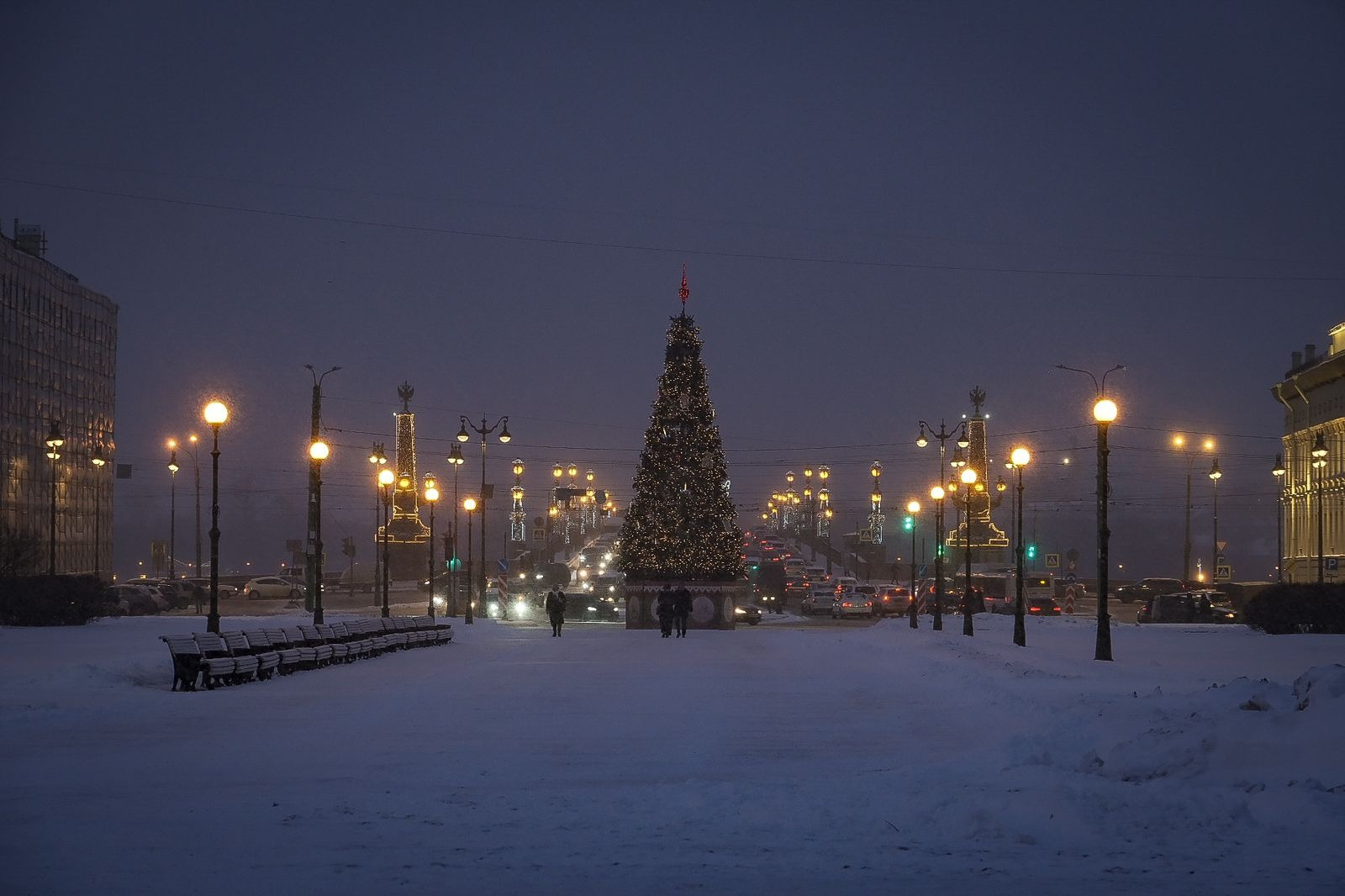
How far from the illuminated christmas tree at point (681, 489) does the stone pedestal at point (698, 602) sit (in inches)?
14.4

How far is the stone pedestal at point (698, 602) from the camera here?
5159 cm

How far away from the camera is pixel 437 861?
31.1 feet

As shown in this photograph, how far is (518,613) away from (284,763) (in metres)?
57.2

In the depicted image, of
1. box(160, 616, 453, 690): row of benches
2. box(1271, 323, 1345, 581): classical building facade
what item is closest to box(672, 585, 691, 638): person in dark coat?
box(160, 616, 453, 690): row of benches

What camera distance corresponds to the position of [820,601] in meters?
71.9

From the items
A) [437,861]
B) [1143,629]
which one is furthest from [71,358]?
[437,861]

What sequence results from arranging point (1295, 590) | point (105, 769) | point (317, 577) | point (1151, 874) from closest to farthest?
point (1151, 874) → point (105, 769) → point (317, 577) → point (1295, 590)

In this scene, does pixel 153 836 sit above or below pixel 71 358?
below

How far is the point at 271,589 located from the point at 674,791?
73595 mm

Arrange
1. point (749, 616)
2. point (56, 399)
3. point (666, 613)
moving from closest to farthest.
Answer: point (666, 613) → point (749, 616) → point (56, 399)

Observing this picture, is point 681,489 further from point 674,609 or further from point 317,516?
point 317,516

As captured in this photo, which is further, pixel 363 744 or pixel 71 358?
pixel 71 358

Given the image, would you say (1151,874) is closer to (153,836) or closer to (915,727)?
(153,836)

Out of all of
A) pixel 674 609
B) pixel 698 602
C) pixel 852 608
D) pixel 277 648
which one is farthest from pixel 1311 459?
pixel 277 648
